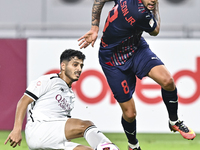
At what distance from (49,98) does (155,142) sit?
2.66 metres

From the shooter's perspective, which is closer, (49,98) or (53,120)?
(53,120)

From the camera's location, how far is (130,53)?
420cm

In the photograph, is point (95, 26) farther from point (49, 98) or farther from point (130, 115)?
point (130, 115)

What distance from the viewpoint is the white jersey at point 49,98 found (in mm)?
3863

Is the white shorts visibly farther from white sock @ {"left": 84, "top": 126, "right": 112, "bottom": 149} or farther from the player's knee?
the player's knee

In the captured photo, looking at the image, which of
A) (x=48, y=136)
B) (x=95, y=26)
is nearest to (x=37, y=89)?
(x=48, y=136)

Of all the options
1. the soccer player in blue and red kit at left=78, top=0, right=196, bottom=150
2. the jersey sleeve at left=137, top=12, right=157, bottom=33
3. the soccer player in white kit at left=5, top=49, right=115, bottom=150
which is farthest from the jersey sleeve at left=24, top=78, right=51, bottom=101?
the jersey sleeve at left=137, top=12, right=157, bottom=33

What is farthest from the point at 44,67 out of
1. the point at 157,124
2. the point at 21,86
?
the point at 157,124

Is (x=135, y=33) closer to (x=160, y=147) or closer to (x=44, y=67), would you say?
(x=160, y=147)

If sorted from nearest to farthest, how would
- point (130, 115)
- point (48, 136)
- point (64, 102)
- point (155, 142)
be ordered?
point (48, 136), point (64, 102), point (130, 115), point (155, 142)

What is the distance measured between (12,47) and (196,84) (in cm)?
300

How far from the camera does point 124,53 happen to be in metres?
4.20

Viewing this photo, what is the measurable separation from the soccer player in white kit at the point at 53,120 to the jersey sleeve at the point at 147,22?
80cm

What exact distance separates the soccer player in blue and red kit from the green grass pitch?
4.61ft
